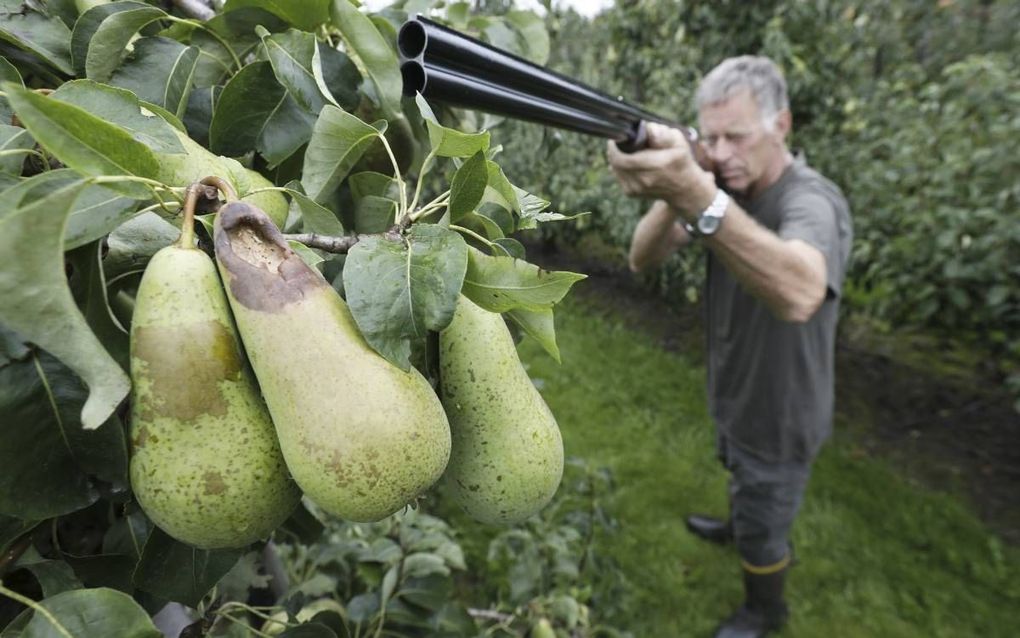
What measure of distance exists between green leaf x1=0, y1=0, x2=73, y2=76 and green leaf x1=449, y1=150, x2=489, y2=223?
1.55ft

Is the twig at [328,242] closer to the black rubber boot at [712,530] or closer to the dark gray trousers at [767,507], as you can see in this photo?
the dark gray trousers at [767,507]

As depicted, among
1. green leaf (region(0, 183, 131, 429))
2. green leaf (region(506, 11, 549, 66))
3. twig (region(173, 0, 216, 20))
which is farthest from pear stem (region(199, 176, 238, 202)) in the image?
green leaf (region(506, 11, 549, 66))

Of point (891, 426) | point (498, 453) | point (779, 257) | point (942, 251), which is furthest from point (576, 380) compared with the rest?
point (498, 453)

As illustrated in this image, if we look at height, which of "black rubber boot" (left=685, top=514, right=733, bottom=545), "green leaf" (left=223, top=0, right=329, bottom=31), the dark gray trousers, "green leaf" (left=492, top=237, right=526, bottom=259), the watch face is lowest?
"black rubber boot" (left=685, top=514, right=733, bottom=545)

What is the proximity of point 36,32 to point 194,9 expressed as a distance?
0.18 m

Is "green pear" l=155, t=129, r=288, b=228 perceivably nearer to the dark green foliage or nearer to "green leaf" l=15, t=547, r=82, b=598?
"green leaf" l=15, t=547, r=82, b=598

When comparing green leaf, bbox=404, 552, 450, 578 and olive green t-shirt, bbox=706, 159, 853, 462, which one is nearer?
green leaf, bbox=404, 552, 450, 578

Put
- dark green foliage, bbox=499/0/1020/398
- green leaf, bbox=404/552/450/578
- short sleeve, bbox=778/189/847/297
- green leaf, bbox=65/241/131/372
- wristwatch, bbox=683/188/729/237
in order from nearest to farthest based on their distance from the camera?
green leaf, bbox=65/241/131/372 → green leaf, bbox=404/552/450/578 → wristwatch, bbox=683/188/729/237 → short sleeve, bbox=778/189/847/297 → dark green foliage, bbox=499/0/1020/398

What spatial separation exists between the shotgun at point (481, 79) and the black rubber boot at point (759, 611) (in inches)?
92.4

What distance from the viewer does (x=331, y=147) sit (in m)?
0.71

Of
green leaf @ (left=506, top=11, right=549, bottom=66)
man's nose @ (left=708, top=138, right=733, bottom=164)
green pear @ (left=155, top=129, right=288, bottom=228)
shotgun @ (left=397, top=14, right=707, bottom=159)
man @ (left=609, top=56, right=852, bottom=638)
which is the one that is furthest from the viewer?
man's nose @ (left=708, top=138, right=733, bottom=164)

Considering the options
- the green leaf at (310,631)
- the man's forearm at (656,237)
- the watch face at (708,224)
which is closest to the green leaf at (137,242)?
the green leaf at (310,631)

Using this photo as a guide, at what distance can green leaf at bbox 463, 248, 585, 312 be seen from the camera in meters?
0.61

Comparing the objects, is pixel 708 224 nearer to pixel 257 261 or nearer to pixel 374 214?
pixel 374 214
